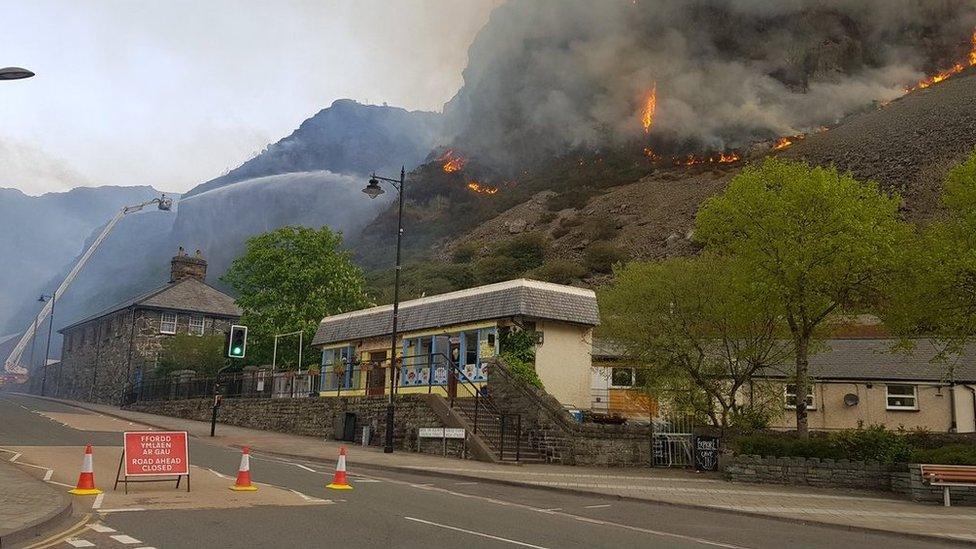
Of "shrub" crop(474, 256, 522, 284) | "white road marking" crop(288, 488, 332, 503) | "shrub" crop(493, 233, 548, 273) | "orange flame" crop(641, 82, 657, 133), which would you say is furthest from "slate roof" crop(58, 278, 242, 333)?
"orange flame" crop(641, 82, 657, 133)

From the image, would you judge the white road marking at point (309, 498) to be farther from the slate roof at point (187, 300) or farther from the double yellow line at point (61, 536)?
the slate roof at point (187, 300)

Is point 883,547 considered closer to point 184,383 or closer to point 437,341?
point 437,341

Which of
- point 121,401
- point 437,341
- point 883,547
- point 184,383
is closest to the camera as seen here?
point 883,547

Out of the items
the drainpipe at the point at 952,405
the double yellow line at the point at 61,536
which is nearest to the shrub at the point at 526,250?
the drainpipe at the point at 952,405

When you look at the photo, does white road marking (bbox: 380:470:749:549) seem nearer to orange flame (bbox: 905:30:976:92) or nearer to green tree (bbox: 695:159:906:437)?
green tree (bbox: 695:159:906:437)

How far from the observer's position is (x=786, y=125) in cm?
13625

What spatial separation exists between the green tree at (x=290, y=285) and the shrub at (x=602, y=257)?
182ft

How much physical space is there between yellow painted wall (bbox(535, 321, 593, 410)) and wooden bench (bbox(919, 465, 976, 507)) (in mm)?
13483

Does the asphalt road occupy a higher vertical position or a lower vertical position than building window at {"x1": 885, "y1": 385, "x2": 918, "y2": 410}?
lower

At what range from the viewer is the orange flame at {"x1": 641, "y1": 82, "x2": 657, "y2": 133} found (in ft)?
509

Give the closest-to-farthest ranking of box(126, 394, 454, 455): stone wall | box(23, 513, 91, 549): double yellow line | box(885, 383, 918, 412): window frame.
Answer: box(23, 513, 91, 549): double yellow line → box(126, 394, 454, 455): stone wall → box(885, 383, 918, 412): window frame

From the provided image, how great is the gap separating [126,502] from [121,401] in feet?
158

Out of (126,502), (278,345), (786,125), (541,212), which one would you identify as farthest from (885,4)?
(126,502)

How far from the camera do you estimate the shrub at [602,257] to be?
322 feet
